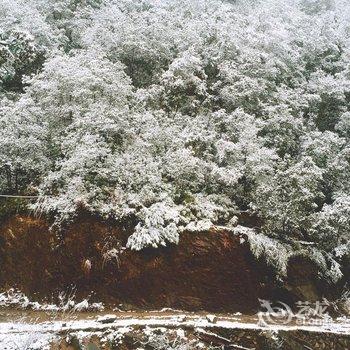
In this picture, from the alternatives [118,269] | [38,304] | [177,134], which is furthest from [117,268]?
[177,134]

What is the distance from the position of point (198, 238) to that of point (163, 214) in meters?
1.04

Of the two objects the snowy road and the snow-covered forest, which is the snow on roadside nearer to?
the snowy road

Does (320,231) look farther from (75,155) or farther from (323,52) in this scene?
(323,52)

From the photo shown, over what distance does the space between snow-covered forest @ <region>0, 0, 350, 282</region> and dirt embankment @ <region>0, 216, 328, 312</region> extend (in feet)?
1.25

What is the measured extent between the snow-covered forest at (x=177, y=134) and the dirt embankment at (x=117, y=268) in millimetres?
381

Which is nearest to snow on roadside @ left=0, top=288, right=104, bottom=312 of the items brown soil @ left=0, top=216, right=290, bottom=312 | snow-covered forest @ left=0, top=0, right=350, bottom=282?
brown soil @ left=0, top=216, right=290, bottom=312

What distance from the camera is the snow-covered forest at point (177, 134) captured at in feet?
30.1

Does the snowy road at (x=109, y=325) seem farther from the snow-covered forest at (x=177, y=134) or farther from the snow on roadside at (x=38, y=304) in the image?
the snow-covered forest at (x=177, y=134)

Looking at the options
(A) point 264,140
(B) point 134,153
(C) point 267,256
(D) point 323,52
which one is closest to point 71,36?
(B) point 134,153

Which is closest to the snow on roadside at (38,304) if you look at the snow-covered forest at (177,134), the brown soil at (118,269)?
the brown soil at (118,269)

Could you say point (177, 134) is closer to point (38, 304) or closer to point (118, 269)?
point (118, 269)

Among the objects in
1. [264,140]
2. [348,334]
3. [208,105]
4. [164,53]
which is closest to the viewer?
[348,334]

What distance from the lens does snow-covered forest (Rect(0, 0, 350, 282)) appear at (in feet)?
30.1

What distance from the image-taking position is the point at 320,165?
1144 cm
